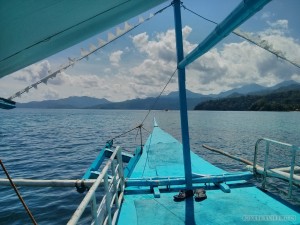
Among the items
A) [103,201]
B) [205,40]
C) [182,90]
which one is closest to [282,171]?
[182,90]

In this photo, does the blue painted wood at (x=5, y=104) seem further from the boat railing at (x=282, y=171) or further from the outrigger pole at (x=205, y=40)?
the boat railing at (x=282, y=171)

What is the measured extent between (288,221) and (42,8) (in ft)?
22.4

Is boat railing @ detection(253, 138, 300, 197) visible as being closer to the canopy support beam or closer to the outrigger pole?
the outrigger pole

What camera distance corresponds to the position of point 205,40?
16.9ft

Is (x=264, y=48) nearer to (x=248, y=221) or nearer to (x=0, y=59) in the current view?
(x=248, y=221)

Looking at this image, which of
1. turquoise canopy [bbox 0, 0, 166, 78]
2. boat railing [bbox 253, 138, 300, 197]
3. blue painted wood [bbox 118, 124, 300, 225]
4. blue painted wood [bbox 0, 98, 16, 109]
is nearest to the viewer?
turquoise canopy [bbox 0, 0, 166, 78]

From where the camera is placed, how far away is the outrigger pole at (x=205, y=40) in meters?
3.42

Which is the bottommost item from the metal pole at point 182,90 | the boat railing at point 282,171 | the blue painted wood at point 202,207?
the blue painted wood at point 202,207

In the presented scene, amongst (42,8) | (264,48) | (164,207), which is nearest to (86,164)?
(164,207)

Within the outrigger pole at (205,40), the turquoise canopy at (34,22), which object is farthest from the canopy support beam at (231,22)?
the turquoise canopy at (34,22)

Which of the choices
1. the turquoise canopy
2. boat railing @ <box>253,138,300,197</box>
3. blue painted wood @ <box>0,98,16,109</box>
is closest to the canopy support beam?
the turquoise canopy

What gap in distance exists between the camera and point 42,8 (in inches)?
104

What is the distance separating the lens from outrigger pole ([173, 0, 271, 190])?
3416mm

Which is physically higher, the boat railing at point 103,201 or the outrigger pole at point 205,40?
the outrigger pole at point 205,40
